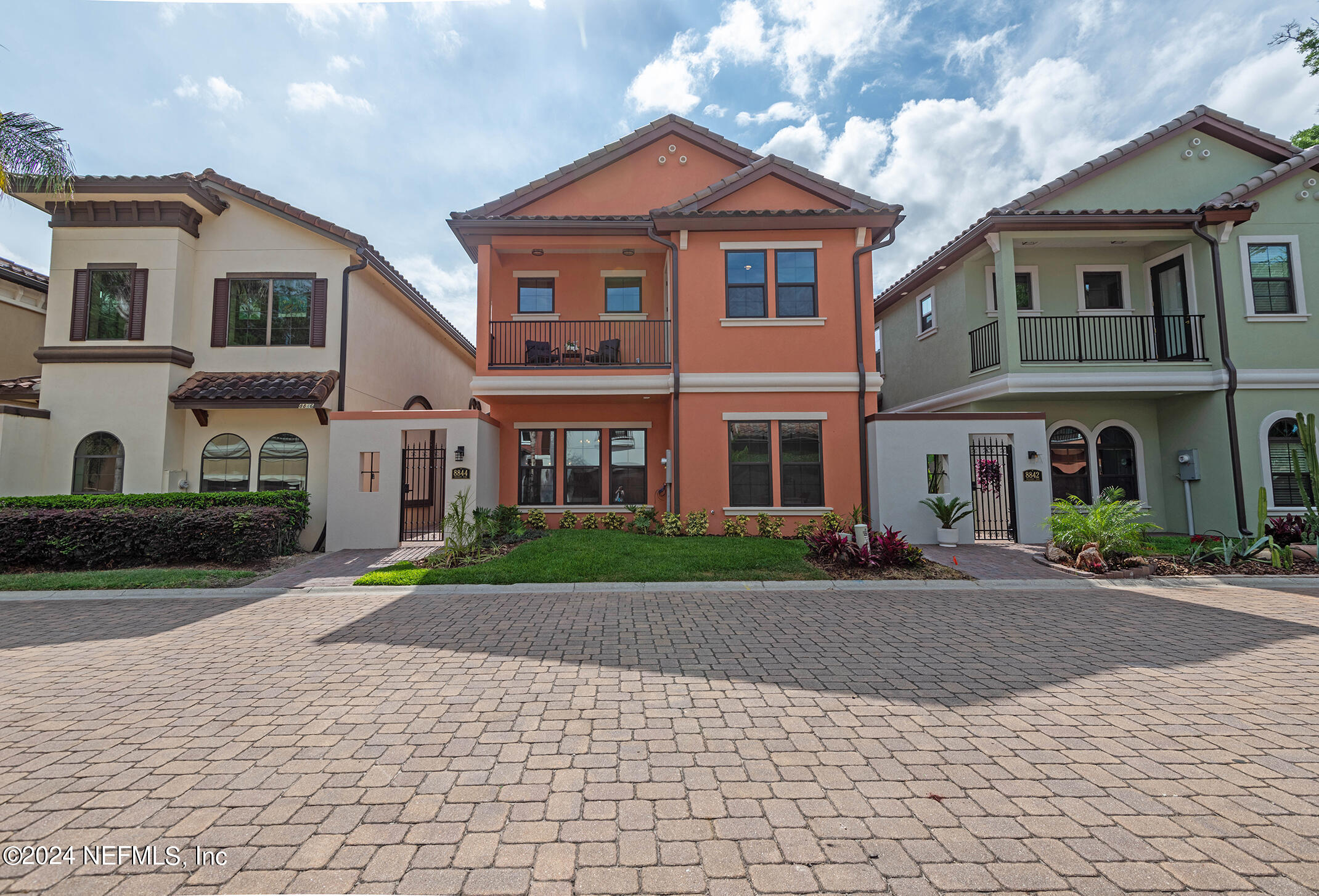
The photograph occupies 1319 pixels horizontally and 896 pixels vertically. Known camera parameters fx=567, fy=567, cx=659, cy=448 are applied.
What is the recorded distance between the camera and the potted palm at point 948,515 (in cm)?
1177

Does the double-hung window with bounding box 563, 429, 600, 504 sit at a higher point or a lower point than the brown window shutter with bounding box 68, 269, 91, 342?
lower

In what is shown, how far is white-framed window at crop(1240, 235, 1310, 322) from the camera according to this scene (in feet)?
43.2

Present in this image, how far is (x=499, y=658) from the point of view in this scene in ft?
17.1

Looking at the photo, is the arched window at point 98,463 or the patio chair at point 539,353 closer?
the arched window at point 98,463

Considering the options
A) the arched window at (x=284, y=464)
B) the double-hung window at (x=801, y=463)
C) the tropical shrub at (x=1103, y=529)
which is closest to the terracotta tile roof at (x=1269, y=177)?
the tropical shrub at (x=1103, y=529)

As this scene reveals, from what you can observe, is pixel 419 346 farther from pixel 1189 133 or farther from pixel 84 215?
pixel 1189 133

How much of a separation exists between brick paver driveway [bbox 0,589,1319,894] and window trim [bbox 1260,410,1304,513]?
934cm

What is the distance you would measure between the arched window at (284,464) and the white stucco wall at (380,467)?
1.34 meters

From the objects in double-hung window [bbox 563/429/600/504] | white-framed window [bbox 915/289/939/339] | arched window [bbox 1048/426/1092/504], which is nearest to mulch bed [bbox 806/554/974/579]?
double-hung window [bbox 563/429/600/504]

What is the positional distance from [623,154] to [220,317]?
416 inches

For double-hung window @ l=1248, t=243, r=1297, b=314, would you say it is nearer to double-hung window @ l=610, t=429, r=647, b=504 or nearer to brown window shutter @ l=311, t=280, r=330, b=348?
double-hung window @ l=610, t=429, r=647, b=504

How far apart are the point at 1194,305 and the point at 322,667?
18749mm

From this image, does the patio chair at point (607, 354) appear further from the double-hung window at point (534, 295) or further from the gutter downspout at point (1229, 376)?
the gutter downspout at point (1229, 376)

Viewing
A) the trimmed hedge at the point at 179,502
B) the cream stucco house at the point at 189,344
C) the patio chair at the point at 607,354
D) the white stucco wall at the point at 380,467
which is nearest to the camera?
the trimmed hedge at the point at 179,502
